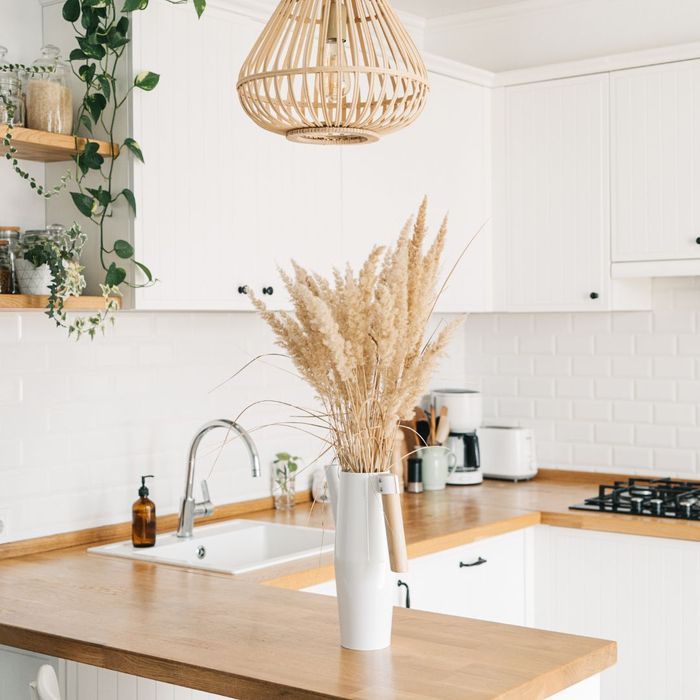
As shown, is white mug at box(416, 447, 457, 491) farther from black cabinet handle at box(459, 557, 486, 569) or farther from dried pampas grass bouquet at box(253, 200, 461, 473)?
dried pampas grass bouquet at box(253, 200, 461, 473)

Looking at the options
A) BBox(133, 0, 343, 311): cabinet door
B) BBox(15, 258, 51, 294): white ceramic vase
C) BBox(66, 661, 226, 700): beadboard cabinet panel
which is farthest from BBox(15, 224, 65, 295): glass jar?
BBox(66, 661, 226, 700): beadboard cabinet panel

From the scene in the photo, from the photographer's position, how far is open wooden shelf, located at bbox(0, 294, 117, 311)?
2.70m

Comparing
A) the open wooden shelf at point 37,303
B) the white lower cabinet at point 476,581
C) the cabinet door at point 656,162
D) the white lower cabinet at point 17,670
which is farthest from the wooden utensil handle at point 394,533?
the cabinet door at point 656,162

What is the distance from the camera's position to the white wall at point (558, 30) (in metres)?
4.14

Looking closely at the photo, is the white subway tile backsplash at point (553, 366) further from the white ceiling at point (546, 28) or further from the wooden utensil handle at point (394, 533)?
the wooden utensil handle at point (394, 533)

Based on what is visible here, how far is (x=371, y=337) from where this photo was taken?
1.92m

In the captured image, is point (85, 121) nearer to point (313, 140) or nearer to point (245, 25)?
point (245, 25)

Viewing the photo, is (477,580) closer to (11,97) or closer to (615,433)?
(615,433)

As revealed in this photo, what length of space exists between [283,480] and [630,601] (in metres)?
1.22

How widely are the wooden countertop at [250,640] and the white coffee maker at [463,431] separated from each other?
1493 millimetres

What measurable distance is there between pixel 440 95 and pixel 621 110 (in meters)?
0.65

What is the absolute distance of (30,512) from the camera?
3121mm

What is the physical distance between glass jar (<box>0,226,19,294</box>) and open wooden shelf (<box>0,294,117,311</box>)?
0.06m

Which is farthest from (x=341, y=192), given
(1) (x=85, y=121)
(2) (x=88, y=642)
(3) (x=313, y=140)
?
(2) (x=88, y=642)
